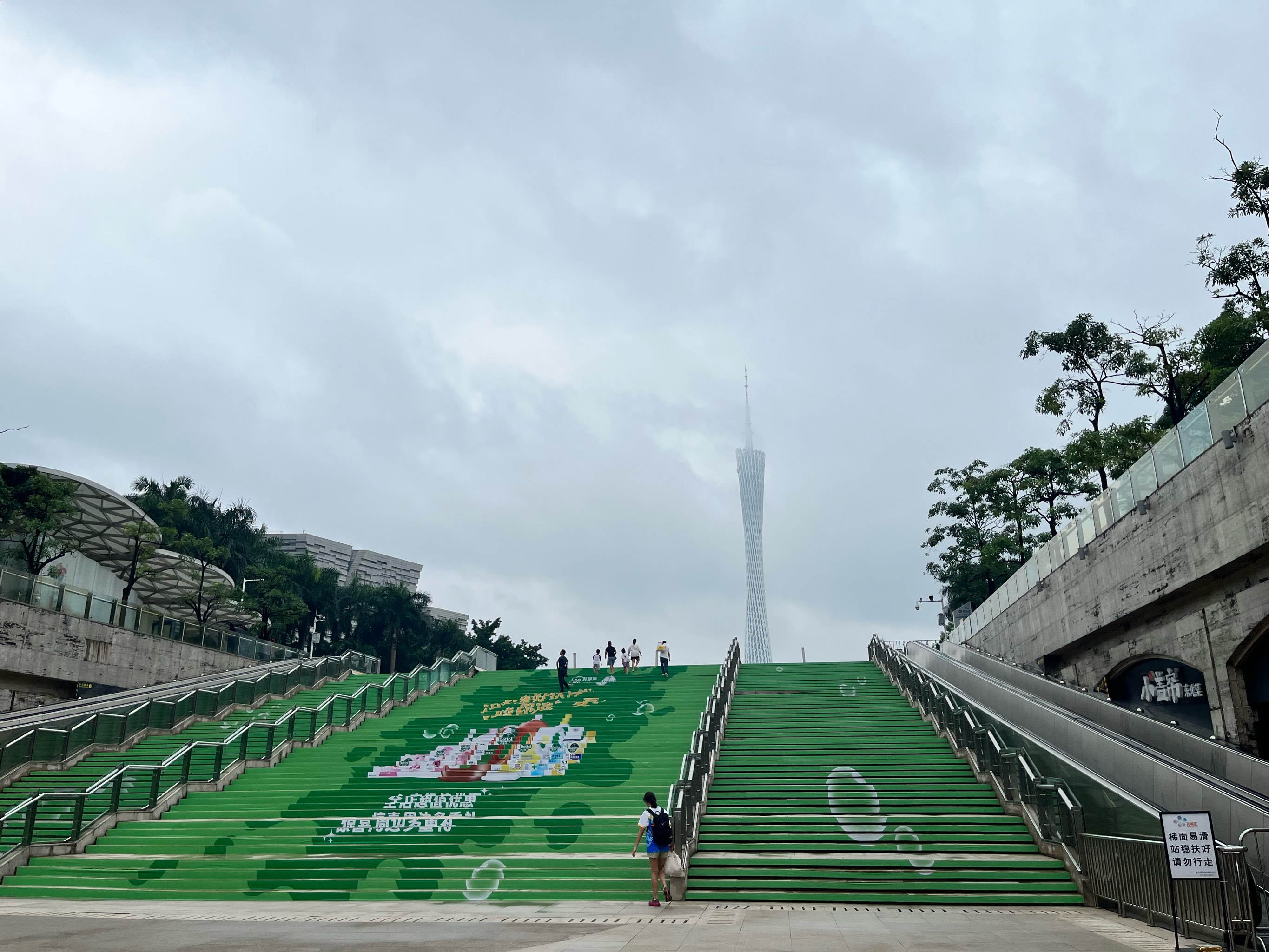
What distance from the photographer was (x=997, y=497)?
35406mm

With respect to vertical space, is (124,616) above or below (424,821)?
above

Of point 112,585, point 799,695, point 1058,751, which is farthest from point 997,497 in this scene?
point 112,585

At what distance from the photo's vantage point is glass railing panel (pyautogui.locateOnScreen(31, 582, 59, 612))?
2162 centimetres

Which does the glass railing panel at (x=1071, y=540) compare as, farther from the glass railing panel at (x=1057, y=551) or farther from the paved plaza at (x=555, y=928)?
the paved plaza at (x=555, y=928)

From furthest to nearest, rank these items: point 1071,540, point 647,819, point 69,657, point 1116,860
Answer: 1. point 69,657
2. point 1071,540
3. point 647,819
4. point 1116,860

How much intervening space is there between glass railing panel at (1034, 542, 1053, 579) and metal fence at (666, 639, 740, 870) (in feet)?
28.5

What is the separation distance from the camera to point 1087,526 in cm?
1980

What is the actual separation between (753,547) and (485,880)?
3343 inches

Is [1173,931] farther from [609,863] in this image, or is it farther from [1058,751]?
[609,863]

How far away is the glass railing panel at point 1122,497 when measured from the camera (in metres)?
17.0

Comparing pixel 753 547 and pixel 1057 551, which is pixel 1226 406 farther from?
pixel 753 547

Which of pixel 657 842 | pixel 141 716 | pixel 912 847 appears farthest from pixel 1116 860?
pixel 141 716

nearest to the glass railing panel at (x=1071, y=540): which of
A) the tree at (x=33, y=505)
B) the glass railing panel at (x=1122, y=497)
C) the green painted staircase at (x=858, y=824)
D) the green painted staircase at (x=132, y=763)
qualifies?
the glass railing panel at (x=1122, y=497)

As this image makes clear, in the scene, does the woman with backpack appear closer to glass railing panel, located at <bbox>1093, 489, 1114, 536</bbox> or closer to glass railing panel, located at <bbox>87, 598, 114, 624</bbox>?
glass railing panel, located at <bbox>1093, 489, 1114, 536</bbox>
